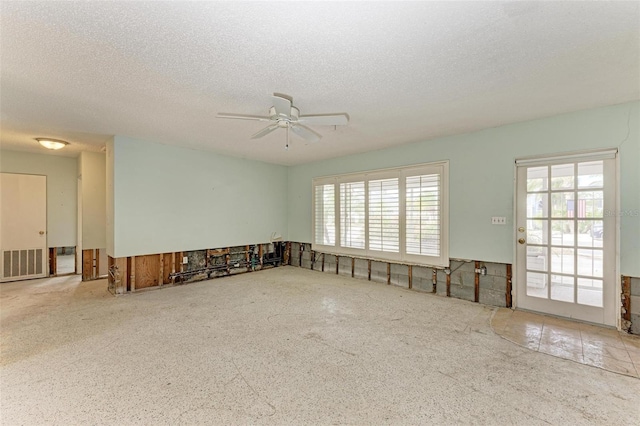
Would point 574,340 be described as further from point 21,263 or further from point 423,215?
point 21,263

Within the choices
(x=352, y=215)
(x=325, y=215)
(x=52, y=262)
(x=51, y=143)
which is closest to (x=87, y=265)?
(x=52, y=262)

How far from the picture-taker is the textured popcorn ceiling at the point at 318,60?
1.72m

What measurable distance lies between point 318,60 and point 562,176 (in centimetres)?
342

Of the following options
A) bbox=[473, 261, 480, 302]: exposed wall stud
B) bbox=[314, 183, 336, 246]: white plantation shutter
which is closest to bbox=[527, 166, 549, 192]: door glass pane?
bbox=[473, 261, 480, 302]: exposed wall stud

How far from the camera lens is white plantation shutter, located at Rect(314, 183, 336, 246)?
6039mm

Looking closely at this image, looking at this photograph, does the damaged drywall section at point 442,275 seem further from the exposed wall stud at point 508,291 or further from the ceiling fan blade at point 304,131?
the ceiling fan blade at point 304,131

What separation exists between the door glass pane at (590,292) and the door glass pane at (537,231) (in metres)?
0.59

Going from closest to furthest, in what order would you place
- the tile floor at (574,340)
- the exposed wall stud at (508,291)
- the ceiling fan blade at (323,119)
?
1. the tile floor at (574,340)
2. the ceiling fan blade at (323,119)
3. the exposed wall stud at (508,291)

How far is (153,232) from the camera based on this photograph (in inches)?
191

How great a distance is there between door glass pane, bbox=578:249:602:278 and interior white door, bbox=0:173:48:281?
29.9 ft

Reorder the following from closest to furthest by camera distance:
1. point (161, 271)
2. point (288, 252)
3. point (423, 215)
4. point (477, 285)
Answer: point (477, 285) → point (423, 215) → point (161, 271) → point (288, 252)

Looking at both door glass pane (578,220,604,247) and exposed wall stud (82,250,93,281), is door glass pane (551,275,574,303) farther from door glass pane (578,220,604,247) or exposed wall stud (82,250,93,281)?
exposed wall stud (82,250,93,281)

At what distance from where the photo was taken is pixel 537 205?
366 cm

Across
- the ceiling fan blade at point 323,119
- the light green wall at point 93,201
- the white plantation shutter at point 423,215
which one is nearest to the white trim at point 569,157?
the white plantation shutter at point 423,215
